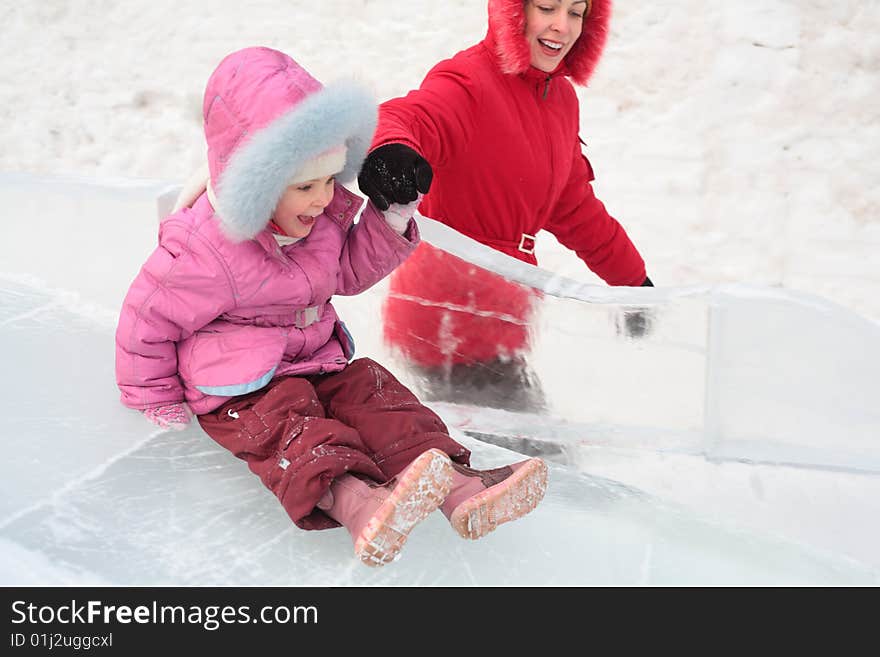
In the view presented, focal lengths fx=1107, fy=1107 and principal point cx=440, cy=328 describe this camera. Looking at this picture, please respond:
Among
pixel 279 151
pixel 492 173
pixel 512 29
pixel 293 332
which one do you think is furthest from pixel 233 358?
pixel 512 29

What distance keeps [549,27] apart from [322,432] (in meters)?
0.77

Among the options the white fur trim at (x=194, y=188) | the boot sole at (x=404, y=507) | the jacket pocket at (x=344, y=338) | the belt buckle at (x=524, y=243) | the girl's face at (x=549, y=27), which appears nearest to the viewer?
the boot sole at (x=404, y=507)

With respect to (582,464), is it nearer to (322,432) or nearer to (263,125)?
(322,432)

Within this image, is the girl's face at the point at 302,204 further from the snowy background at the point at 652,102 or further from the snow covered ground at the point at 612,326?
the snowy background at the point at 652,102

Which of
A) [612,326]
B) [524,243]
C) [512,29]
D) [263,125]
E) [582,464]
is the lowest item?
[582,464]

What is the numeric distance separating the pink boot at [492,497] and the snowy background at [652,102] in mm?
1860

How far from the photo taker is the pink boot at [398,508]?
131cm

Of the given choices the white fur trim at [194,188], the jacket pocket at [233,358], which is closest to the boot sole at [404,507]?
the jacket pocket at [233,358]

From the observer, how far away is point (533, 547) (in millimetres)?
1481

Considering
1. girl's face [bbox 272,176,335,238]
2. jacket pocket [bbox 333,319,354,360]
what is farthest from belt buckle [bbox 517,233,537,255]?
girl's face [bbox 272,176,335,238]

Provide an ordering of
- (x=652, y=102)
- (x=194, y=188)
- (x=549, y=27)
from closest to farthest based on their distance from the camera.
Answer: (x=194, y=188)
(x=549, y=27)
(x=652, y=102)

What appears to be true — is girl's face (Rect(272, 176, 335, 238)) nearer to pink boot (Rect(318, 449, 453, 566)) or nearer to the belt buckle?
pink boot (Rect(318, 449, 453, 566))

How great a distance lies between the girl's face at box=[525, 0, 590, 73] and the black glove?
1.28ft

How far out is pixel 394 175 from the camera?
4.88ft
